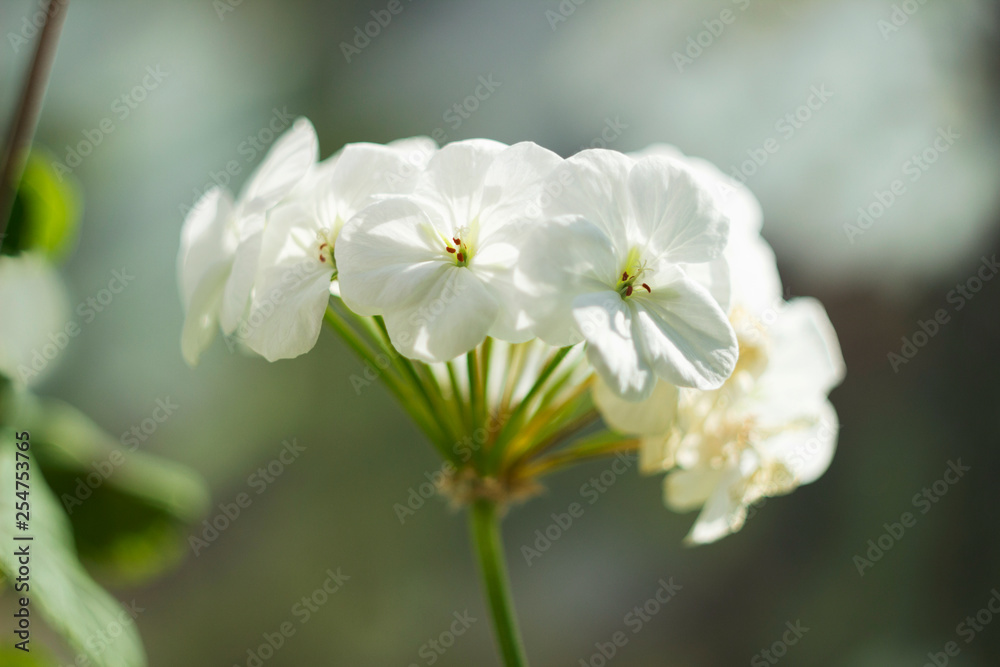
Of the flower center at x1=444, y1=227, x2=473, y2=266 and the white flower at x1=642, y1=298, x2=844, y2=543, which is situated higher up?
the flower center at x1=444, y1=227, x2=473, y2=266

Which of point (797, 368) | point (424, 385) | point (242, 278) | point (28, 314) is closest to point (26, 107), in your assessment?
point (242, 278)

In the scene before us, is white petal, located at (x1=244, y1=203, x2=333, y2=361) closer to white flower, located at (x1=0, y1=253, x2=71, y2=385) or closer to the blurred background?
white flower, located at (x1=0, y1=253, x2=71, y2=385)

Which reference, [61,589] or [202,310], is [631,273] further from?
[61,589]

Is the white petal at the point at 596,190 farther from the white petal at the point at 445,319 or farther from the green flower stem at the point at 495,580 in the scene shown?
the green flower stem at the point at 495,580

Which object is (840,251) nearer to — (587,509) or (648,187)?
(587,509)

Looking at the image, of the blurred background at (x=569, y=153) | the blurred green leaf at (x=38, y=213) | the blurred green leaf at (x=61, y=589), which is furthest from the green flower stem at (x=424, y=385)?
the blurred background at (x=569, y=153)

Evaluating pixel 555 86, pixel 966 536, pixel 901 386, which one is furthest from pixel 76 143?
pixel 966 536

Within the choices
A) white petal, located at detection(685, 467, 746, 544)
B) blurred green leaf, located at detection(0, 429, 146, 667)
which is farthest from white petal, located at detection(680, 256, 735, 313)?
blurred green leaf, located at detection(0, 429, 146, 667)
